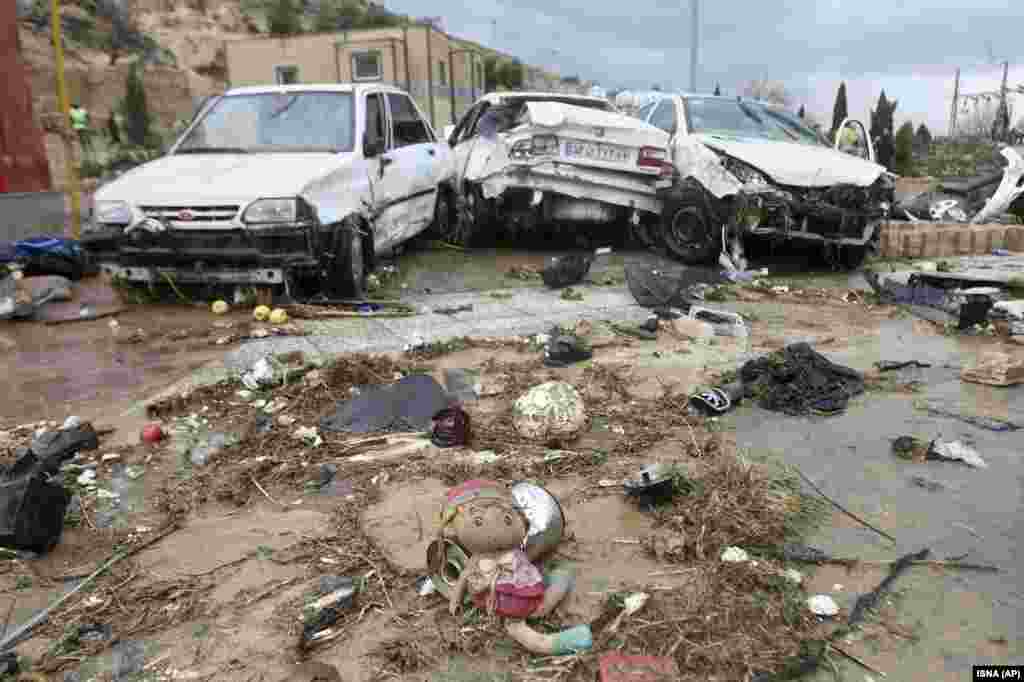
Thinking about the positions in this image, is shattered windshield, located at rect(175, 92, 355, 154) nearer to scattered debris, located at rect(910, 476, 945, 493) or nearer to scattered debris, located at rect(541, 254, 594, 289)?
scattered debris, located at rect(541, 254, 594, 289)

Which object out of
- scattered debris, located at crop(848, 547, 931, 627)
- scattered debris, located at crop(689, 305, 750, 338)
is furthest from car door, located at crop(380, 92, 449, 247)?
scattered debris, located at crop(848, 547, 931, 627)

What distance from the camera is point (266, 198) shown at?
5832 mm

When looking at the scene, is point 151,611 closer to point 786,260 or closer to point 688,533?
point 688,533

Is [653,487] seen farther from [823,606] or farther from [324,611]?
[324,611]

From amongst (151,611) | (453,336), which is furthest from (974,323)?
(151,611)

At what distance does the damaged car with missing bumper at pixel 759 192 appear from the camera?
7.73m

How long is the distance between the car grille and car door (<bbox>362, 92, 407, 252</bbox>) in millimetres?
1469

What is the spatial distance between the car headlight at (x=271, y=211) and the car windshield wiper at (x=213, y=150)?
3.88ft

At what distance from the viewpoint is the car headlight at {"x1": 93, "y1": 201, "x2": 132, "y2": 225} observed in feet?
19.6

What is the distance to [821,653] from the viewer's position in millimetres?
2219

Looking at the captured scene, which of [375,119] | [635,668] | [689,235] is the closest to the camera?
[635,668]

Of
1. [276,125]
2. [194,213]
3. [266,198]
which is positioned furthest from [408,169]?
[194,213]

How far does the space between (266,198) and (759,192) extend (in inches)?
190

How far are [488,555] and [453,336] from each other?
3.27 metres
